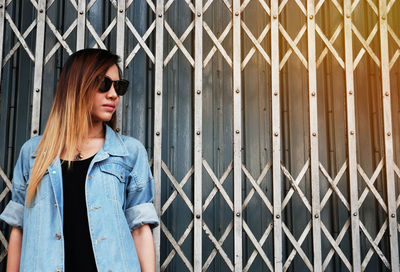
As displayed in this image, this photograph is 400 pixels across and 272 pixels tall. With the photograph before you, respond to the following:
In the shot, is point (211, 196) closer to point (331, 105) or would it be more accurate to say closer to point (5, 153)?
point (331, 105)

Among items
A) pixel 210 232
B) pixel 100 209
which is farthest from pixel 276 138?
pixel 100 209

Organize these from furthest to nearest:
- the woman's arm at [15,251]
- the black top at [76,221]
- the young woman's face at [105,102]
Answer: the young woman's face at [105,102] → the woman's arm at [15,251] → the black top at [76,221]

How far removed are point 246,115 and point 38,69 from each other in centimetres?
158

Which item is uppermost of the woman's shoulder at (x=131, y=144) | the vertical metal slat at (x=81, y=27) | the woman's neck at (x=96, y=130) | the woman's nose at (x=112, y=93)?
the vertical metal slat at (x=81, y=27)

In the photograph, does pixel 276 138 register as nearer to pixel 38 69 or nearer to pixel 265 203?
pixel 265 203

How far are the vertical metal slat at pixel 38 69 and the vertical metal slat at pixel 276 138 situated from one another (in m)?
1.72

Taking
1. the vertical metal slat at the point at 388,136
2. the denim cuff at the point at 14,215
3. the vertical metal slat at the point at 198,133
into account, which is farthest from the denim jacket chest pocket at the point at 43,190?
the vertical metal slat at the point at 388,136

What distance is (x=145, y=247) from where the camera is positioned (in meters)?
→ 2.60

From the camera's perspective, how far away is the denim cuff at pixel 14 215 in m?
2.53

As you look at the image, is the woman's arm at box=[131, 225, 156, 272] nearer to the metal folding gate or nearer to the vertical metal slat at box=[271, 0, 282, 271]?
the metal folding gate

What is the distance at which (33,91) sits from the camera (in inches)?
130

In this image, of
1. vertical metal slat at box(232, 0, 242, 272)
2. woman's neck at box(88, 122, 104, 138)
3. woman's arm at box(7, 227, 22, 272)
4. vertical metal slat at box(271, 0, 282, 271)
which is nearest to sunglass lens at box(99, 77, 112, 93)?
woman's neck at box(88, 122, 104, 138)

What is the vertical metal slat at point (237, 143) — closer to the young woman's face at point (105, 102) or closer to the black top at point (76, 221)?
the young woman's face at point (105, 102)

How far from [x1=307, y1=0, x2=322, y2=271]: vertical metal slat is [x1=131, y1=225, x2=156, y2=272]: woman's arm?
135 centimetres
